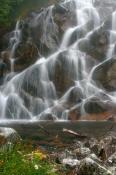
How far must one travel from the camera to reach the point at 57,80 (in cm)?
2188

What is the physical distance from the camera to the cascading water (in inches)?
776

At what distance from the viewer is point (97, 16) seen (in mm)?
28797

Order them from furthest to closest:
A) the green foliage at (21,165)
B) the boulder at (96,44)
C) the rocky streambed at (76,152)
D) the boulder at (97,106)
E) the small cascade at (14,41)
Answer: the small cascade at (14,41) < the boulder at (96,44) < the boulder at (97,106) < the rocky streambed at (76,152) < the green foliage at (21,165)

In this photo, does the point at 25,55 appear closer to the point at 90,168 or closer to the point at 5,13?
the point at 5,13

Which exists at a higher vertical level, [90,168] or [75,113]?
[75,113]

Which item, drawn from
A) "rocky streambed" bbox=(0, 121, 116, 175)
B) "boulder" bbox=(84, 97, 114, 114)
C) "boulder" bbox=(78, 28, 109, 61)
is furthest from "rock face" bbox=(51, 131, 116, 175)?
"boulder" bbox=(78, 28, 109, 61)

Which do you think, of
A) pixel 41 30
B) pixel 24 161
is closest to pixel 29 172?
pixel 24 161

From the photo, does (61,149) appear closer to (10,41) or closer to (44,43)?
(44,43)

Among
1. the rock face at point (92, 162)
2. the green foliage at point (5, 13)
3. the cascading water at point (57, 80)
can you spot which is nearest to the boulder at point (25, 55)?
the cascading water at point (57, 80)

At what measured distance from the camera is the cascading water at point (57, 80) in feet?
64.7

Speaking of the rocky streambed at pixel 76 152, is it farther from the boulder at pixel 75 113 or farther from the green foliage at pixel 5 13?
the green foliage at pixel 5 13

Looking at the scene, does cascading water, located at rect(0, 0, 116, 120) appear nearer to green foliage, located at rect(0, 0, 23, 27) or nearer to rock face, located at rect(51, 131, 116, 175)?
green foliage, located at rect(0, 0, 23, 27)

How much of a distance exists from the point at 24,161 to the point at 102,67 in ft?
60.3

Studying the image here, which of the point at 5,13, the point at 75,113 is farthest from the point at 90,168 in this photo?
the point at 5,13
